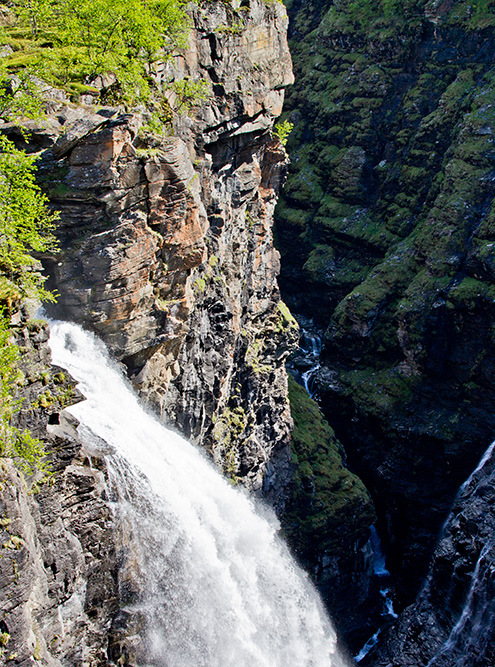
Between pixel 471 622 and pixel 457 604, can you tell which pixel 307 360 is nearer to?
pixel 457 604

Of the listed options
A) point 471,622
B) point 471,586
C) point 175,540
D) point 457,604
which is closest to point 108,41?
point 175,540

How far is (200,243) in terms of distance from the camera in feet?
75.8

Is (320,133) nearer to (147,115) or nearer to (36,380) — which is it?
(147,115)

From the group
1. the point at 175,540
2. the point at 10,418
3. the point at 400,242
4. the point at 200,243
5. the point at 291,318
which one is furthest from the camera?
the point at 400,242

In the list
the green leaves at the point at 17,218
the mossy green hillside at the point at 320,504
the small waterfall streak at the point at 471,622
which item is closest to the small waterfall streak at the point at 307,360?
the mossy green hillside at the point at 320,504

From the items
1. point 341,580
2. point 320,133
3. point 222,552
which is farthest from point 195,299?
point 320,133

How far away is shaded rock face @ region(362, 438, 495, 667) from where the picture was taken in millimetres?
26969

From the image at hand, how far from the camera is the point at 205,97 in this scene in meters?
24.9

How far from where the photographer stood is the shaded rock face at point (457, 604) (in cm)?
2697

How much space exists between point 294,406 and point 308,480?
21.6 feet

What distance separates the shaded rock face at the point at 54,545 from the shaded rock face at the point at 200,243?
4.97m

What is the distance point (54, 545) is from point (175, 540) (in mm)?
6306

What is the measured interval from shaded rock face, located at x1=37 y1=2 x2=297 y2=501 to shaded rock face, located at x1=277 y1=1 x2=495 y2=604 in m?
11.4

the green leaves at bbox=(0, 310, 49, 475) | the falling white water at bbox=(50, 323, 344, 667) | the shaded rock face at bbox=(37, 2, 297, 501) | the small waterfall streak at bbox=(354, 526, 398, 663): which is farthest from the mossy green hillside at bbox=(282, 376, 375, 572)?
the green leaves at bbox=(0, 310, 49, 475)
